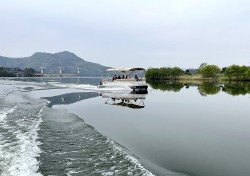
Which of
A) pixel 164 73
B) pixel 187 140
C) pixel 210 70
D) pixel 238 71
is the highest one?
pixel 210 70

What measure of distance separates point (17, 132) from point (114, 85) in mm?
40227

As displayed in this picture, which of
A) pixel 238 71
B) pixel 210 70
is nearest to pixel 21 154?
pixel 238 71

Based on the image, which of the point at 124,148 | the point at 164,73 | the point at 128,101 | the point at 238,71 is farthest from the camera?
the point at 164,73

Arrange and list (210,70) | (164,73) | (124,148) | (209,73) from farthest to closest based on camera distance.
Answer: (164,73)
(209,73)
(210,70)
(124,148)

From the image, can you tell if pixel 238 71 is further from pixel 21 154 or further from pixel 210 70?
pixel 21 154

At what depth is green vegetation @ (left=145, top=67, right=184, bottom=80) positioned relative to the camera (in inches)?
6580

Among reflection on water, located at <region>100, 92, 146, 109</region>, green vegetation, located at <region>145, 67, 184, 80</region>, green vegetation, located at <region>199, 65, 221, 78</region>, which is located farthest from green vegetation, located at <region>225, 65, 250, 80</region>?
reflection on water, located at <region>100, 92, 146, 109</region>

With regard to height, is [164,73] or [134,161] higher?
[164,73]

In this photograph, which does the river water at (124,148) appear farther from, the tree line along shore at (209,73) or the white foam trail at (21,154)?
the tree line along shore at (209,73)

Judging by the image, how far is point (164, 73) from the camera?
170 m

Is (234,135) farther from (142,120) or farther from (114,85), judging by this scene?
(114,85)

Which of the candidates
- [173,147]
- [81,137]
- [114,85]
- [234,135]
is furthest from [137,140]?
[114,85]

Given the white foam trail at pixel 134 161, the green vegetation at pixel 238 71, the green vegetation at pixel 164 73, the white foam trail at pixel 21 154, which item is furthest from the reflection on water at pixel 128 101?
the green vegetation at pixel 164 73

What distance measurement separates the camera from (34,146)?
461 inches
